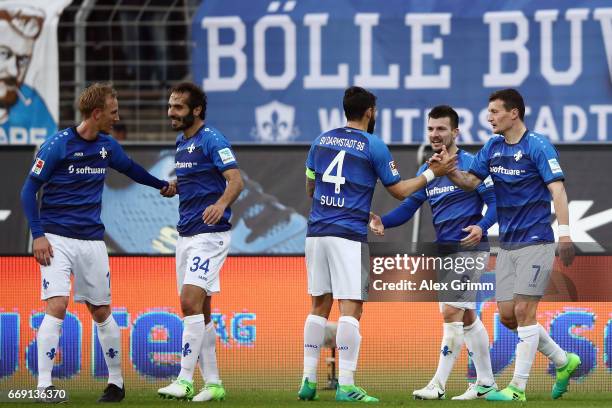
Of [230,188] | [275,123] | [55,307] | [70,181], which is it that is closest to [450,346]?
[230,188]

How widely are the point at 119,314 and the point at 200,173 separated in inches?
70.7

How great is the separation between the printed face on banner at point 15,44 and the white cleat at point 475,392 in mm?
8130

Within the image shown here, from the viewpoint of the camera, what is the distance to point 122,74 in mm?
15758

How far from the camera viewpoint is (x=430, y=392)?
9023 mm

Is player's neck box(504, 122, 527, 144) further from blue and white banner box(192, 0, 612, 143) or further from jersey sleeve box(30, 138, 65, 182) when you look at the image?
blue and white banner box(192, 0, 612, 143)

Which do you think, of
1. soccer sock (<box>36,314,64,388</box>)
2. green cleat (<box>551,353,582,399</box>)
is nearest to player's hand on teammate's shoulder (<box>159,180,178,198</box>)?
soccer sock (<box>36,314,64,388</box>)

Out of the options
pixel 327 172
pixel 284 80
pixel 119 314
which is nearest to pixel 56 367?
pixel 119 314

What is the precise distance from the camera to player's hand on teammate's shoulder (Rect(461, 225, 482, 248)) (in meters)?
9.04

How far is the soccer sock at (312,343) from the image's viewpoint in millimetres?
8664

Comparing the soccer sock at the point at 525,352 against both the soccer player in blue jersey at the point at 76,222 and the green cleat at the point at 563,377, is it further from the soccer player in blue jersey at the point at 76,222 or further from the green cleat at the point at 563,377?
the soccer player in blue jersey at the point at 76,222

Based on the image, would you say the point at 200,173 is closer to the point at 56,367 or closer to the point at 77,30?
the point at 56,367

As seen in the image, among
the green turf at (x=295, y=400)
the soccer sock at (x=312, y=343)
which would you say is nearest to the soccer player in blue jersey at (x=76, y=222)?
the green turf at (x=295, y=400)

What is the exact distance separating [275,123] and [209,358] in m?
6.63

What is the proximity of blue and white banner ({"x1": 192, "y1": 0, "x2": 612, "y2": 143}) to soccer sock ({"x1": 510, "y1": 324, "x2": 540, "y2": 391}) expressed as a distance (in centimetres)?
642
